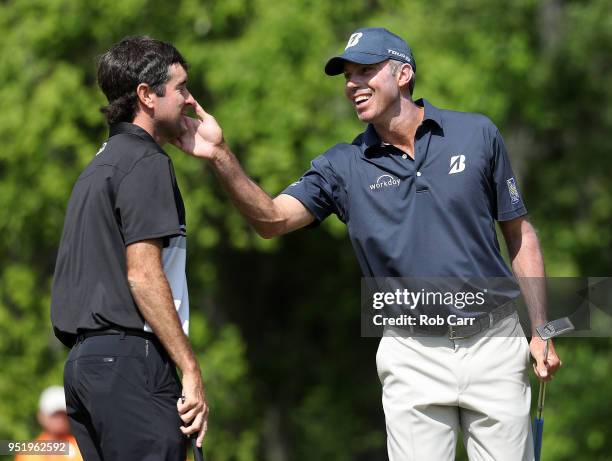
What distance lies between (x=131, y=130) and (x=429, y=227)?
1188 millimetres

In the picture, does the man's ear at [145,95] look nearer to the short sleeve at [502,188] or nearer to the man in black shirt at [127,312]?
the man in black shirt at [127,312]

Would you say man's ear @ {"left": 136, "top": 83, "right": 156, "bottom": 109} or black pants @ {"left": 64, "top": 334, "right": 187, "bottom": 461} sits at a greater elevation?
man's ear @ {"left": 136, "top": 83, "right": 156, "bottom": 109}

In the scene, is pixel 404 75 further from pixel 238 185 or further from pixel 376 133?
pixel 238 185

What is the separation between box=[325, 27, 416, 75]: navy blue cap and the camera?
4.89 metres

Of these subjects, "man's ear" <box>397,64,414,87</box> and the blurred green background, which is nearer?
"man's ear" <box>397,64,414,87</box>

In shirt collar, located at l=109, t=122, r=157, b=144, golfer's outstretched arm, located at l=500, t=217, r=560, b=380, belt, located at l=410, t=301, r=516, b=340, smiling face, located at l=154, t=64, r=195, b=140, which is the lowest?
belt, located at l=410, t=301, r=516, b=340

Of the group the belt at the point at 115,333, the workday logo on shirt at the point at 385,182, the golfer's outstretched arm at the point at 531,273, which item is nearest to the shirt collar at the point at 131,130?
the belt at the point at 115,333

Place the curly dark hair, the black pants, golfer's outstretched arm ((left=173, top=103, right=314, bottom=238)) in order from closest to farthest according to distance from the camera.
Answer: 1. the black pants
2. the curly dark hair
3. golfer's outstretched arm ((left=173, top=103, right=314, bottom=238))

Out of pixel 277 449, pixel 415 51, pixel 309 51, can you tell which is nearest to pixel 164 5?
pixel 309 51

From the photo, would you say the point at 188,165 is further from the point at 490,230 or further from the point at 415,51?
the point at 490,230

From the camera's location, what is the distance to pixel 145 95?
14.4 feet

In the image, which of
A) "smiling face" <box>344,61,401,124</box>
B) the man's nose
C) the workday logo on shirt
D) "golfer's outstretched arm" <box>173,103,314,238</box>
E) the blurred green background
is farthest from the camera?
the blurred green background

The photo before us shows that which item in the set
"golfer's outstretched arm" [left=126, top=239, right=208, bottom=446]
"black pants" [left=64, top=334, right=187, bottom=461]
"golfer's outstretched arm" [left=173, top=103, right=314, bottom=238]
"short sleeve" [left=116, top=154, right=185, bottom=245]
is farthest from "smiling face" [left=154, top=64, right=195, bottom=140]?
"black pants" [left=64, top=334, right=187, bottom=461]

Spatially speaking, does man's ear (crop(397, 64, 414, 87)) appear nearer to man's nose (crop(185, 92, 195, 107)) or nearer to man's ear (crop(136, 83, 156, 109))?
man's nose (crop(185, 92, 195, 107))
